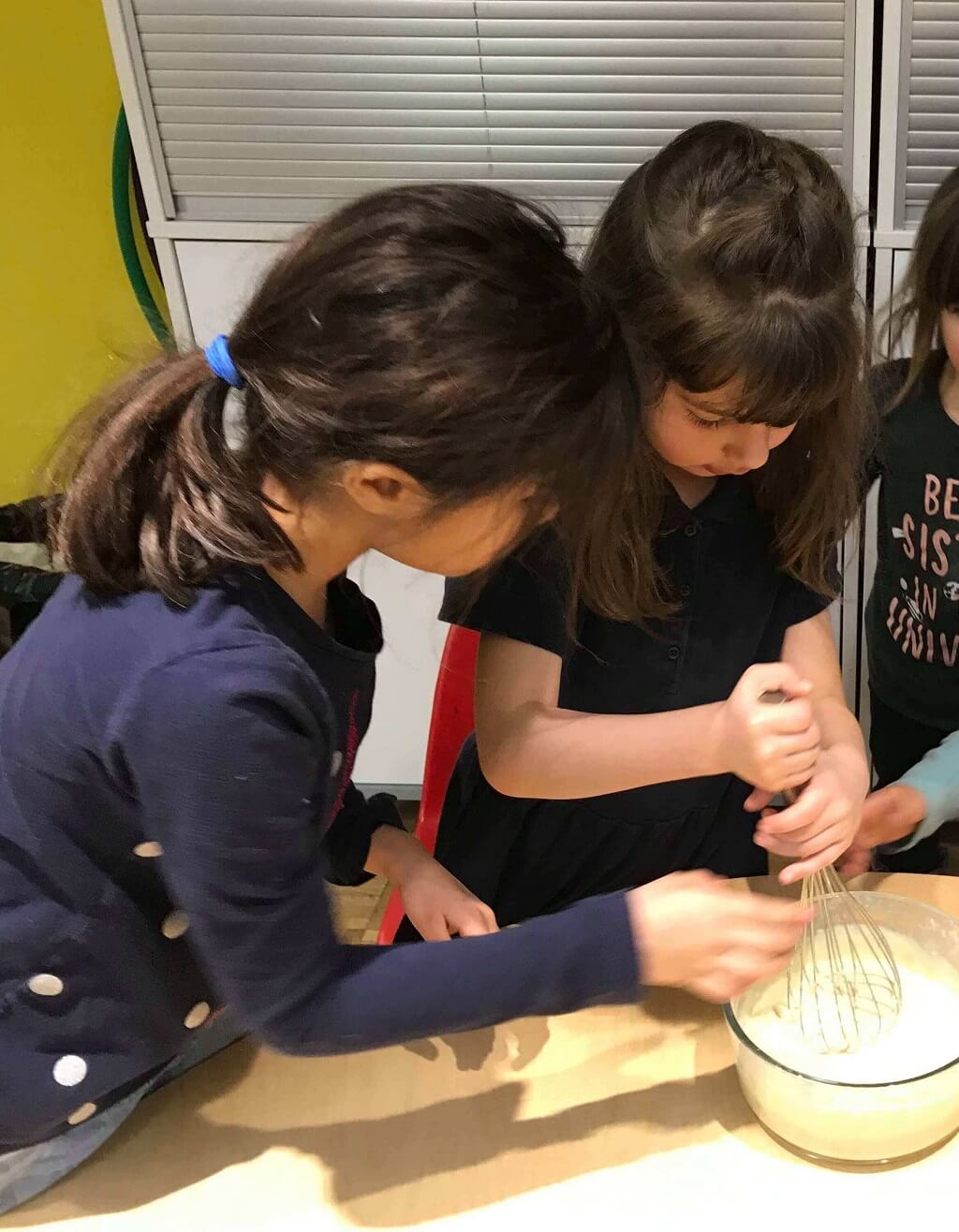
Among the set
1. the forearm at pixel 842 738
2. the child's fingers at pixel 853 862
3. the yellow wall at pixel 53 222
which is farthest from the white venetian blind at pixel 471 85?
the child's fingers at pixel 853 862

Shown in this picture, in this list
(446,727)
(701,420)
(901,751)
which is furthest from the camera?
(901,751)

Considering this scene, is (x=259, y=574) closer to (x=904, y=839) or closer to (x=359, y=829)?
(x=359, y=829)

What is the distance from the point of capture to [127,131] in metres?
1.66

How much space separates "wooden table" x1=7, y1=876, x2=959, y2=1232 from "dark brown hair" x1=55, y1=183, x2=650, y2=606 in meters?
0.36

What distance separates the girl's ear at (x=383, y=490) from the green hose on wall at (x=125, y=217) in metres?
1.13

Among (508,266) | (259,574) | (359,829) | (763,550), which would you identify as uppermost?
(508,266)

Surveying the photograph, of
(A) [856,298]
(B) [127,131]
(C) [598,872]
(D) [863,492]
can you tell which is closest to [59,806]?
(C) [598,872]

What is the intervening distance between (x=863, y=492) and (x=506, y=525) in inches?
27.5

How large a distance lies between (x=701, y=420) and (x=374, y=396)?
32cm

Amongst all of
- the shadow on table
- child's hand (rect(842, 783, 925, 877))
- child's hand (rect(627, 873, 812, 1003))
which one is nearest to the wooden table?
the shadow on table

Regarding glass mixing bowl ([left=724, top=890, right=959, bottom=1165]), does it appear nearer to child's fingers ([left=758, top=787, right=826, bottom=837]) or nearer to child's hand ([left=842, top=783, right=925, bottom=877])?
child's fingers ([left=758, top=787, right=826, bottom=837])

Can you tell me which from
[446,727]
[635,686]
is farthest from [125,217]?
[635,686]

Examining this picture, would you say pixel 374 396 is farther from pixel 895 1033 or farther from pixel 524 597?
pixel 895 1033

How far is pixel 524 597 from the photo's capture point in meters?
0.85
